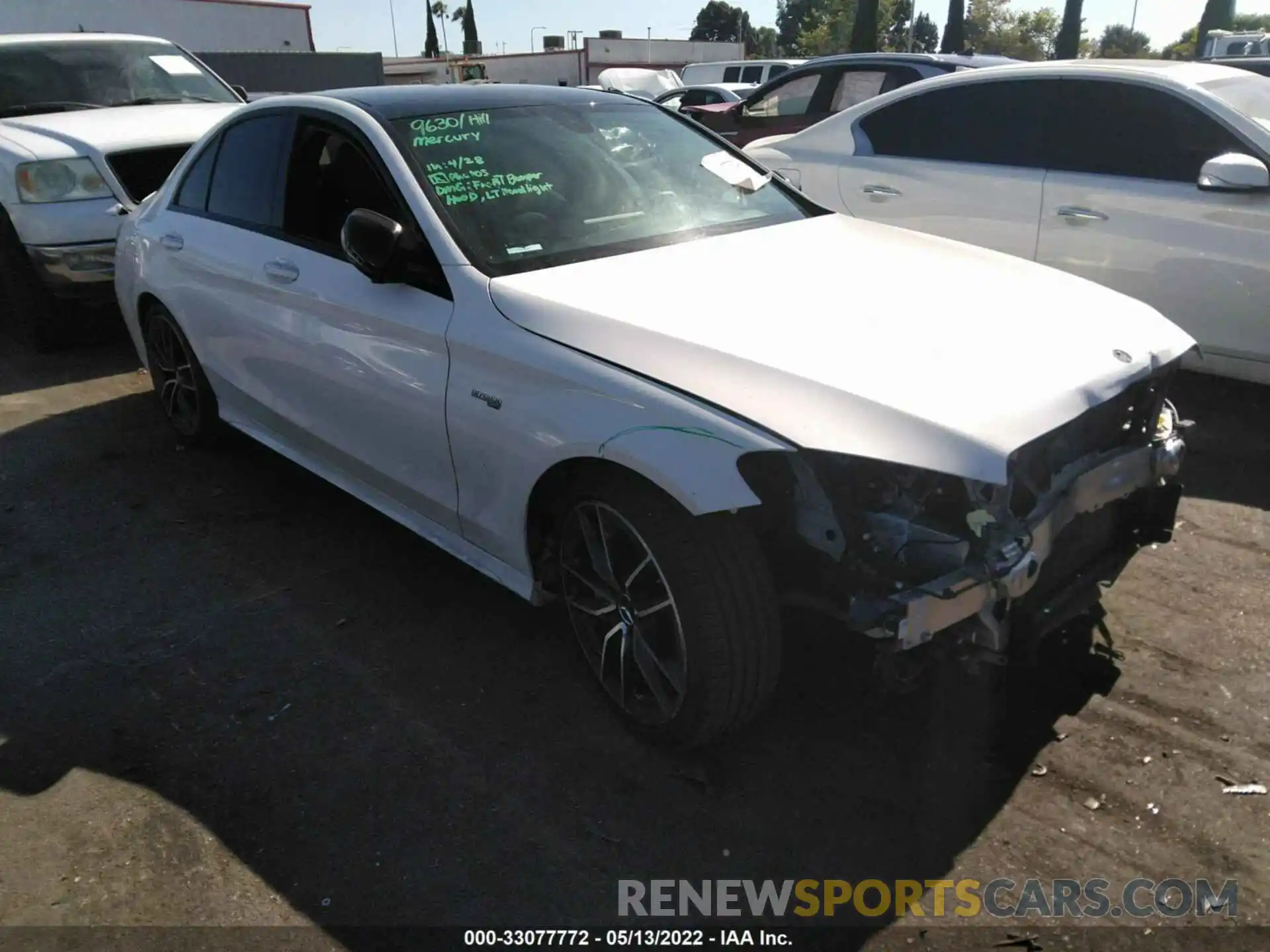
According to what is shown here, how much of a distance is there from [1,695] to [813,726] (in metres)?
2.52

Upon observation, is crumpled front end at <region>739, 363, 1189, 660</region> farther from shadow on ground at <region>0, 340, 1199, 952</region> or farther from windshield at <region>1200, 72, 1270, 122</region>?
windshield at <region>1200, 72, 1270, 122</region>

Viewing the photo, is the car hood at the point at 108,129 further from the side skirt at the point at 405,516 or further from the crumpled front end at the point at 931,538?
the crumpled front end at the point at 931,538

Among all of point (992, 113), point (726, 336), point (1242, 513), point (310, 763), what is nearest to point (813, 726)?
point (726, 336)

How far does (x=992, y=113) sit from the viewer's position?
5.71 meters

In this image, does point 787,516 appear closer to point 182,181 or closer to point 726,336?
point 726,336

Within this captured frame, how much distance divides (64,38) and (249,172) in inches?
196

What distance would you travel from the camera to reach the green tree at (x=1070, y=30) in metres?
31.2

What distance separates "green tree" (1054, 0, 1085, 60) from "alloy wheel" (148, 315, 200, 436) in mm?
32185

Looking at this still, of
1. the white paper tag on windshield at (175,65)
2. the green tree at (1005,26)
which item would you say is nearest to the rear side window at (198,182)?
the white paper tag on windshield at (175,65)

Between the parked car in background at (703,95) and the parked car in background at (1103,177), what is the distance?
13.2 meters

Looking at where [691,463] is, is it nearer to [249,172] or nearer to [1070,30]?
[249,172]

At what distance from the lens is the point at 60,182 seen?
254 inches

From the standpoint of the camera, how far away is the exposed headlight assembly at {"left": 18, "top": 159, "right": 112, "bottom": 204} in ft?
21.0

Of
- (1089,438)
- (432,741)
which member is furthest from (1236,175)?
(432,741)
